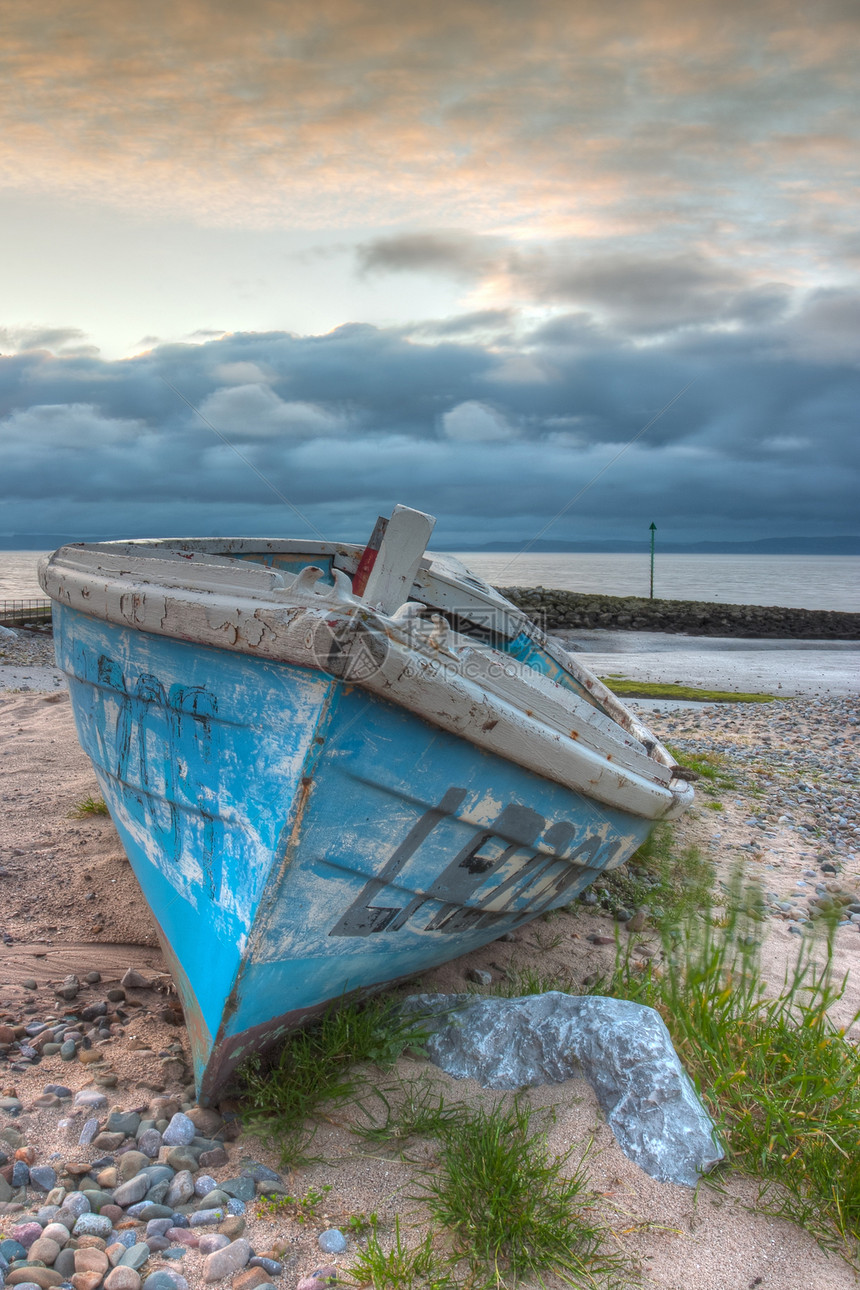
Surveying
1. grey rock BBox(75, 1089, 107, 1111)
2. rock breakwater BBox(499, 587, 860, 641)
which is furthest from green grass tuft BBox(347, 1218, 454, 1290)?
rock breakwater BBox(499, 587, 860, 641)

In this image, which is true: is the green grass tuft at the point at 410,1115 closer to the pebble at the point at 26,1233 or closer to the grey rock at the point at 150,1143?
the grey rock at the point at 150,1143

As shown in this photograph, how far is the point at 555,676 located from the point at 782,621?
32016 mm

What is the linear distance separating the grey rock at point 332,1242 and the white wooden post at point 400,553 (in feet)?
6.69

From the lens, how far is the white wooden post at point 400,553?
Answer: 3.13 metres

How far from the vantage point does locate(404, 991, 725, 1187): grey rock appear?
7.77 feet

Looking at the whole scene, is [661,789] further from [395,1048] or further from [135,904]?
[135,904]

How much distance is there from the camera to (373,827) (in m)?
2.34

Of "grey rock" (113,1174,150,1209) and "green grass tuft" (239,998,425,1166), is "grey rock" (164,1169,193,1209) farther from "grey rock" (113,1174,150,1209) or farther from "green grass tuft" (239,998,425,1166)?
"green grass tuft" (239,998,425,1166)

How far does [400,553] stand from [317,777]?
1.25 metres

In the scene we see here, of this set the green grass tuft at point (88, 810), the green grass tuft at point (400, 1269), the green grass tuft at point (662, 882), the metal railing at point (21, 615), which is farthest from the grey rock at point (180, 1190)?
the metal railing at point (21, 615)

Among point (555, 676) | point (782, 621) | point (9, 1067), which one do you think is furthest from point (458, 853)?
point (782, 621)

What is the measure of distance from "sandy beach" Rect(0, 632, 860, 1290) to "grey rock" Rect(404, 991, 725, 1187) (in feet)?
0.19

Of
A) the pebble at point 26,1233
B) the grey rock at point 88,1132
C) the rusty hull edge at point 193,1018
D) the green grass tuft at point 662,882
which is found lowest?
the green grass tuft at point 662,882

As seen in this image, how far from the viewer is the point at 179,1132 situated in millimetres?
2414
